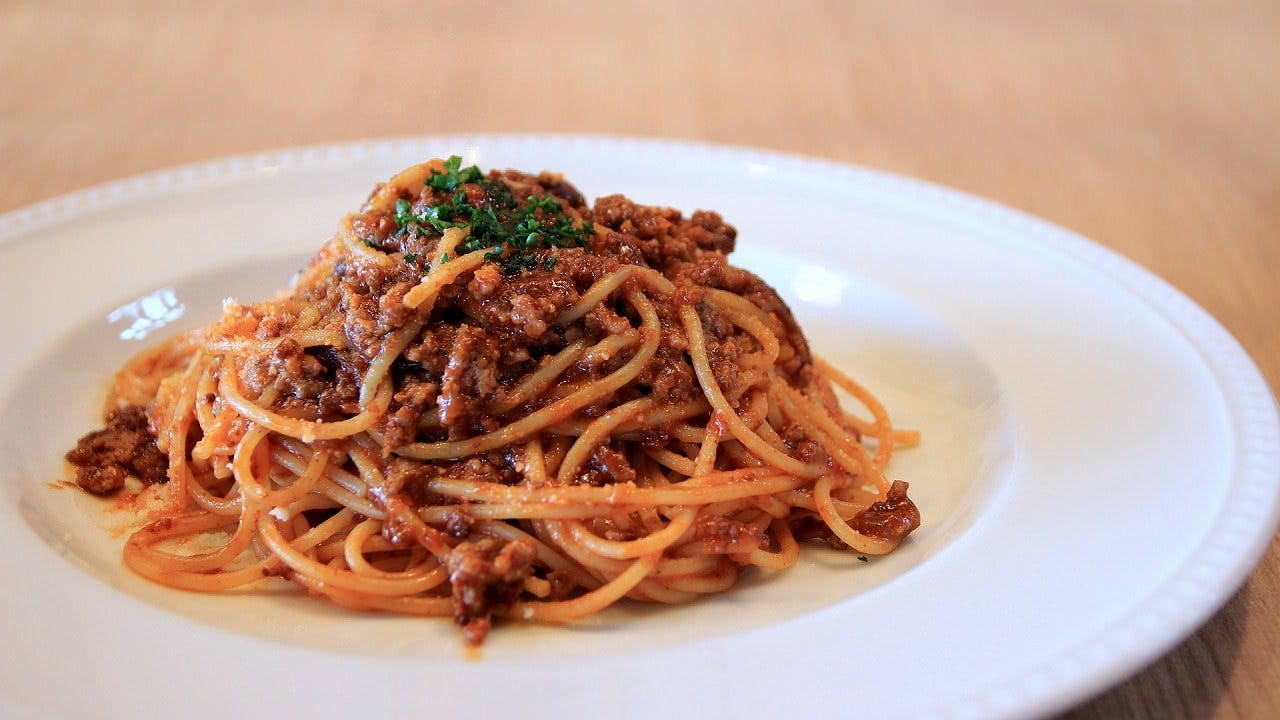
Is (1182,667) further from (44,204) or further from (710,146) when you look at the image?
(44,204)

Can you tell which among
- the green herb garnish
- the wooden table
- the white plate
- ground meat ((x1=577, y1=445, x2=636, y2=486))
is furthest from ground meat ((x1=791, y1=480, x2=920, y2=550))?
the wooden table

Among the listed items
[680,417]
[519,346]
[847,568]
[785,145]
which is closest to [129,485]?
[519,346]

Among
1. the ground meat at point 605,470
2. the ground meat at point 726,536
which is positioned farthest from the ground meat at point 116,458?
the ground meat at point 726,536

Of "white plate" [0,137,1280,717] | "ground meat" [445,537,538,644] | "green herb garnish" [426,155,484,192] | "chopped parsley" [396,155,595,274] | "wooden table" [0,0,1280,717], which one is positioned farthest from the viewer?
"wooden table" [0,0,1280,717]

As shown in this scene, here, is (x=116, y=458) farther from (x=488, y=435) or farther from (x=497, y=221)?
(x=497, y=221)

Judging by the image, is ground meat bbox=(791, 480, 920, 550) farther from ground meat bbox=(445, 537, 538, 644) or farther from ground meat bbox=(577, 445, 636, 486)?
ground meat bbox=(445, 537, 538, 644)
